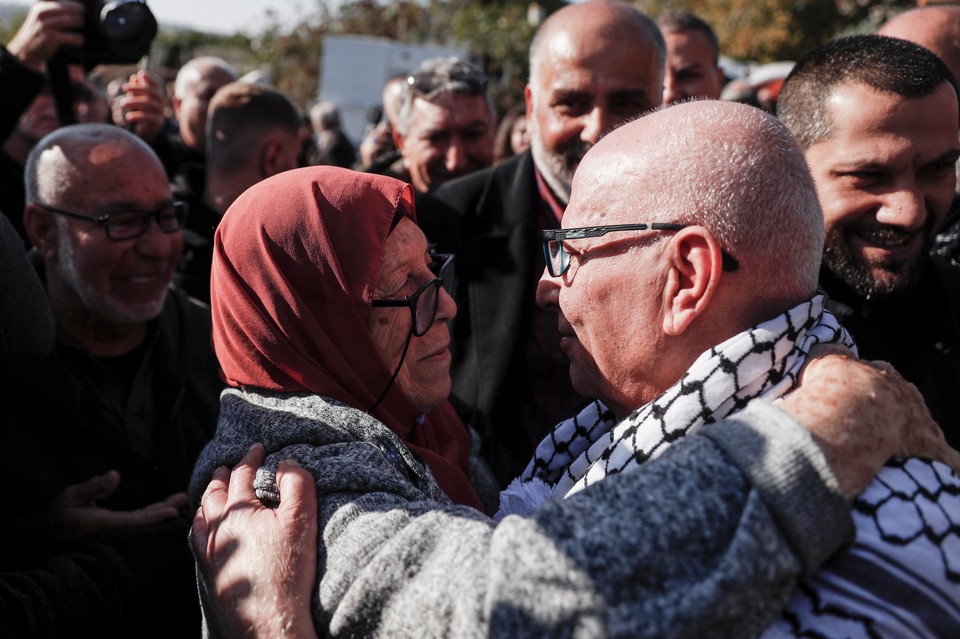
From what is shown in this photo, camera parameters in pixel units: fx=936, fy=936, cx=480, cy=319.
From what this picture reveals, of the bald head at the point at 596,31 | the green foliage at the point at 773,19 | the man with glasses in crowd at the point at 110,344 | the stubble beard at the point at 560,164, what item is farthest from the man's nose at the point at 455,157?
the green foliage at the point at 773,19

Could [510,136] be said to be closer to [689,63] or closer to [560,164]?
[689,63]

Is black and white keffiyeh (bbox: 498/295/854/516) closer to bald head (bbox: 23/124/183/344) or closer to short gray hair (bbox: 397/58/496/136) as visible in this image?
bald head (bbox: 23/124/183/344)

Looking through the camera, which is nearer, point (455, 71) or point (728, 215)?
point (728, 215)

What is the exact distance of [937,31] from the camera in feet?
13.7

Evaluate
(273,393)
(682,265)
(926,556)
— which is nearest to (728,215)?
(682,265)

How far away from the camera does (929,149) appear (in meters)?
2.93

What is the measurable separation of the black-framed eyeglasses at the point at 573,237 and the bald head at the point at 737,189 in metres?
0.02

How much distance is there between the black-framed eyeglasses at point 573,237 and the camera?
76.0 inches

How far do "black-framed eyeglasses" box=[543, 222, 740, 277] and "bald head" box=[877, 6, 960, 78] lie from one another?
107 inches

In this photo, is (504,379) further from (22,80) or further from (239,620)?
(22,80)

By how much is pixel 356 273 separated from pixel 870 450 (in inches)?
47.7

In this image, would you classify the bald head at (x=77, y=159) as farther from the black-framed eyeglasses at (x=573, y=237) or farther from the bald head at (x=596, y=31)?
the black-framed eyeglasses at (x=573, y=237)

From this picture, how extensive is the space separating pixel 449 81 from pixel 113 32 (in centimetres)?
189

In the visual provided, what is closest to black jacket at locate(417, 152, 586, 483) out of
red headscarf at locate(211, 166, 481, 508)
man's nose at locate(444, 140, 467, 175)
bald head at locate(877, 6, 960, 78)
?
red headscarf at locate(211, 166, 481, 508)
